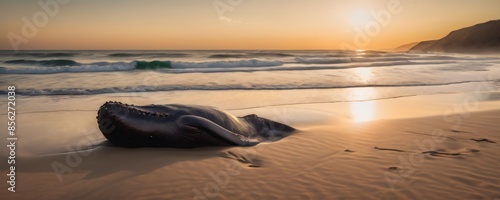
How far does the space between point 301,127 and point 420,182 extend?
10.6 ft

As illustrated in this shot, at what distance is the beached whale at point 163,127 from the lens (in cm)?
466

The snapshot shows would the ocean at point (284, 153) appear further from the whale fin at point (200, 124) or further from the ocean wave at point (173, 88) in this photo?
the ocean wave at point (173, 88)

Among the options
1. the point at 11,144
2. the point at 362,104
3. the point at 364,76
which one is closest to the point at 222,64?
the point at 364,76

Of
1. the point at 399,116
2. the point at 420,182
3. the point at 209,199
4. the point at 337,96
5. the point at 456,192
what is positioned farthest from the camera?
the point at 337,96

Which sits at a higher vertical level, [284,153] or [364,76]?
[364,76]

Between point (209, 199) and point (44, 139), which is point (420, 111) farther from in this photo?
point (44, 139)

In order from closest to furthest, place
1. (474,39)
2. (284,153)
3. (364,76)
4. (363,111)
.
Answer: (284,153), (363,111), (364,76), (474,39)

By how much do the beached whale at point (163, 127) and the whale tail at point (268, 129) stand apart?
2.55 feet

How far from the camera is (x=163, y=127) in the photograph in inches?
194

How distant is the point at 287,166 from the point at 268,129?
209cm

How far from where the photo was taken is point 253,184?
3.78 meters

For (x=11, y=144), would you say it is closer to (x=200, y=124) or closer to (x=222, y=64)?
(x=200, y=124)

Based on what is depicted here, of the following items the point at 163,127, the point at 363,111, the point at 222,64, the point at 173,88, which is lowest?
the point at 163,127

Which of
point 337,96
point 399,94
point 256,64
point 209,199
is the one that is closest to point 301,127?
point 209,199
